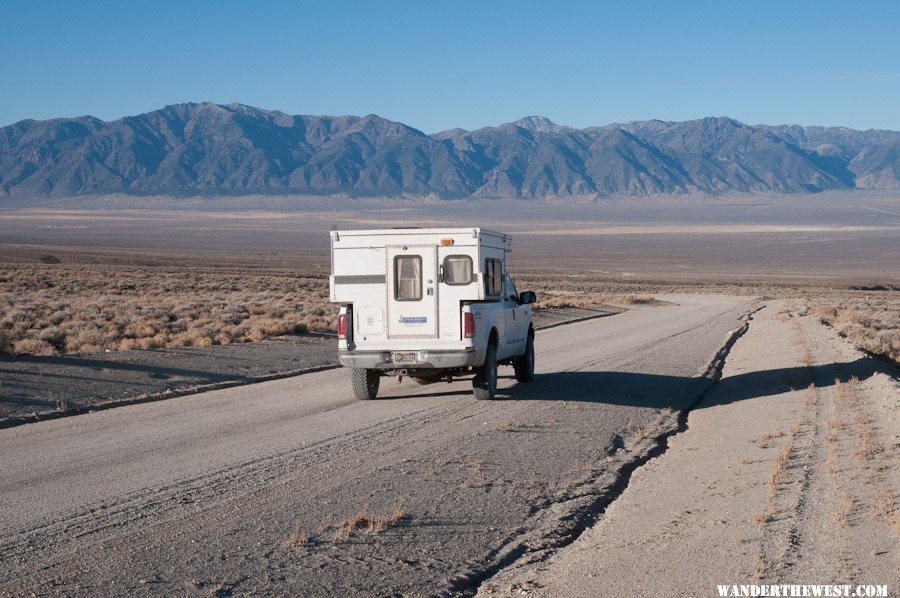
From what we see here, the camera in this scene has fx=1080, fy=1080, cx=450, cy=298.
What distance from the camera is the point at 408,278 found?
15.2 metres

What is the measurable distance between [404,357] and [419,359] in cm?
21

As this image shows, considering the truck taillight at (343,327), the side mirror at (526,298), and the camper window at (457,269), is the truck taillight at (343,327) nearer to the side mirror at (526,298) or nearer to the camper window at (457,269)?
the camper window at (457,269)

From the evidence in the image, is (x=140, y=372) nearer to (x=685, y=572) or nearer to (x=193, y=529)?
(x=193, y=529)

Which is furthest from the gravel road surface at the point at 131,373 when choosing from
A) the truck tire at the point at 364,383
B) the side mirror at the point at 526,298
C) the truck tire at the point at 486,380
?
the side mirror at the point at 526,298

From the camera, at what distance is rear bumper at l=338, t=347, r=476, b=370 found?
1475 cm

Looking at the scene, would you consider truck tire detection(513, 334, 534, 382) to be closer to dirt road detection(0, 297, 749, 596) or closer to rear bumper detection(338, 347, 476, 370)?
dirt road detection(0, 297, 749, 596)

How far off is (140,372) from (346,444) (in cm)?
763

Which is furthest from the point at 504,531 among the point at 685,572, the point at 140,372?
the point at 140,372

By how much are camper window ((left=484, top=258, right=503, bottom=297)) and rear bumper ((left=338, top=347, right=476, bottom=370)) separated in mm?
1066

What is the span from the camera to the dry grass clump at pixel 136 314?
76.5 feet

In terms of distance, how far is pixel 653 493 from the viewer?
9.42 meters

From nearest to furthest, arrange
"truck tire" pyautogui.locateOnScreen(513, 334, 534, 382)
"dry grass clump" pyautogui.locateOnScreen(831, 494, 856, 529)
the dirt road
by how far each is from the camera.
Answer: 1. the dirt road
2. "dry grass clump" pyautogui.locateOnScreen(831, 494, 856, 529)
3. "truck tire" pyautogui.locateOnScreen(513, 334, 534, 382)

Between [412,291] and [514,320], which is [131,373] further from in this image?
[514,320]

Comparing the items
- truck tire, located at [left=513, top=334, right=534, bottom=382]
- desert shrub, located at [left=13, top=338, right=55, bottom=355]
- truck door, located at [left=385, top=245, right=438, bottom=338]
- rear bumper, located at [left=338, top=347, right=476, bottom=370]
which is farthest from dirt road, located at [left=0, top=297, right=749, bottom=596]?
desert shrub, located at [left=13, top=338, right=55, bottom=355]
